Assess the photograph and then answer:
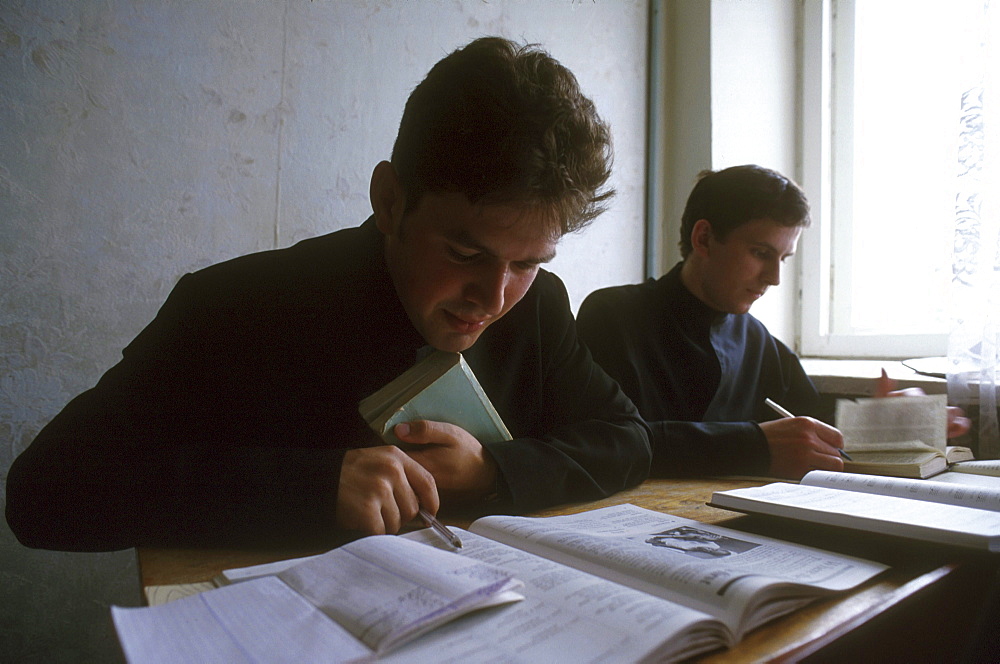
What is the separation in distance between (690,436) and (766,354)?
946 millimetres

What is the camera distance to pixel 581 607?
49 cm

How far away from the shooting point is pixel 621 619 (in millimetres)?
463

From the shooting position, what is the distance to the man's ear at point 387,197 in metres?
1.01

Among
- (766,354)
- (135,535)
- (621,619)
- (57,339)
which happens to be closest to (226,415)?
(135,535)

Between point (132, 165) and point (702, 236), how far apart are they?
1.53 metres

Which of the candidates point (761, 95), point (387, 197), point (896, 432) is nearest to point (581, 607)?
point (387, 197)

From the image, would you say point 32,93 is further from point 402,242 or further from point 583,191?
point 583,191

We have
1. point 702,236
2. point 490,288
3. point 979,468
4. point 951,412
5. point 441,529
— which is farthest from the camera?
point 702,236

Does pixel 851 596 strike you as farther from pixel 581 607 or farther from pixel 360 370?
pixel 360 370

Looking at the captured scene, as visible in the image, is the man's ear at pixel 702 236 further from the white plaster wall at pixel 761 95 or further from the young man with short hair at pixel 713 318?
the white plaster wall at pixel 761 95

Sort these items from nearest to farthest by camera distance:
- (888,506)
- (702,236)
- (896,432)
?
(888,506), (896,432), (702,236)

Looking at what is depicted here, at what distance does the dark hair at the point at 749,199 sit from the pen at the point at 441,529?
4.79 feet

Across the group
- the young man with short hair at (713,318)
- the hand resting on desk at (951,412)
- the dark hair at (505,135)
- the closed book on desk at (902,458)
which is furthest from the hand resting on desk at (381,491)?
the hand resting on desk at (951,412)

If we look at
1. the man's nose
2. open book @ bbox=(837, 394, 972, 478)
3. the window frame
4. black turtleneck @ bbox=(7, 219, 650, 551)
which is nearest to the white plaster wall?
the window frame
